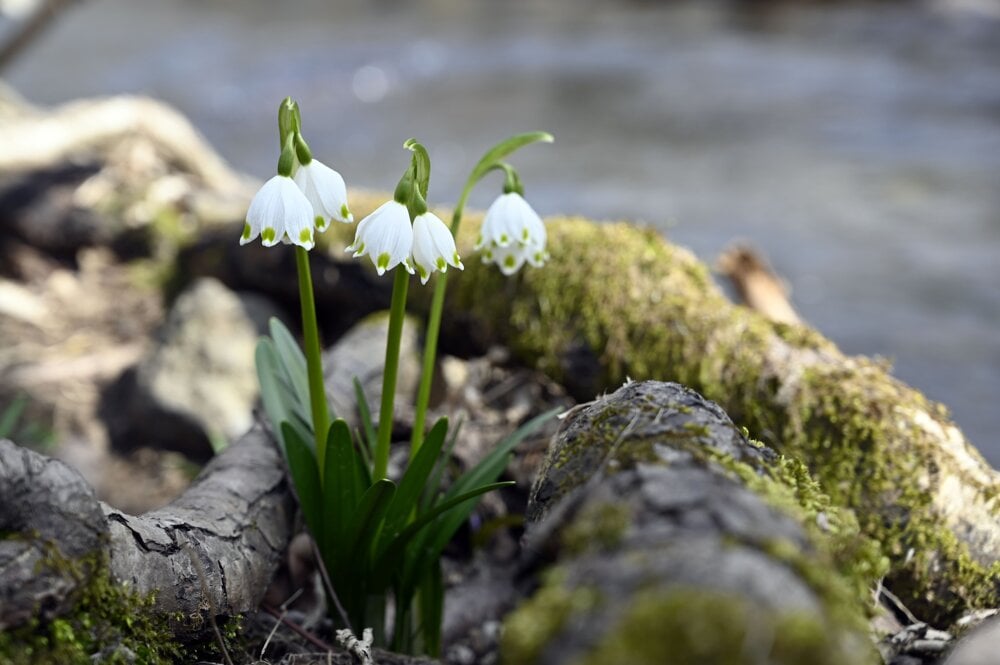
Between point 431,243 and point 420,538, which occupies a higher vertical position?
point 431,243

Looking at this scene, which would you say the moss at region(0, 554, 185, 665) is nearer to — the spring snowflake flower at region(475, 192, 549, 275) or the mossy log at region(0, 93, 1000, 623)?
the spring snowflake flower at region(475, 192, 549, 275)

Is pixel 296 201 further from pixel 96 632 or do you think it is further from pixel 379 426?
pixel 96 632

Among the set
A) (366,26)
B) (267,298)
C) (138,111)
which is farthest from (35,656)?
(366,26)

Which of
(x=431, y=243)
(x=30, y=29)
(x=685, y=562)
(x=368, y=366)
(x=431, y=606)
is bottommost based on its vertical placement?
(x=431, y=606)

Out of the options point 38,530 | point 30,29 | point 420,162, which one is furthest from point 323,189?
point 30,29

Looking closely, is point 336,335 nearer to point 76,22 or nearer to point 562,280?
point 562,280
